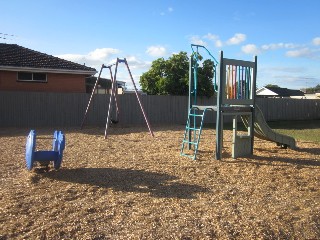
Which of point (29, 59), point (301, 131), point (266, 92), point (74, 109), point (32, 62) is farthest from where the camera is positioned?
point (266, 92)

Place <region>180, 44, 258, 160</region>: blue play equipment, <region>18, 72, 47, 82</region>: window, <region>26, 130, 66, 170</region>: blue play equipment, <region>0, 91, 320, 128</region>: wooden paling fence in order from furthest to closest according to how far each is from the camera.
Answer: <region>18, 72, 47, 82</region>: window, <region>0, 91, 320, 128</region>: wooden paling fence, <region>180, 44, 258, 160</region>: blue play equipment, <region>26, 130, 66, 170</region>: blue play equipment

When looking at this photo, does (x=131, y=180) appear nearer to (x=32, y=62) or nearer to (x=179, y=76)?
(x=32, y=62)

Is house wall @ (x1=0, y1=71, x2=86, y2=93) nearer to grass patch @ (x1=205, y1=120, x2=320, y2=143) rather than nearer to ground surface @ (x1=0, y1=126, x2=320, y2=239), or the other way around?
grass patch @ (x1=205, y1=120, x2=320, y2=143)

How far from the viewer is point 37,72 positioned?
21.8m

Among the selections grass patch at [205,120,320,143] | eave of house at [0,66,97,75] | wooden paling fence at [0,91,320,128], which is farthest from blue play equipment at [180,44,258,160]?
eave of house at [0,66,97,75]

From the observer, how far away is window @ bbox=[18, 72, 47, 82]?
21623mm

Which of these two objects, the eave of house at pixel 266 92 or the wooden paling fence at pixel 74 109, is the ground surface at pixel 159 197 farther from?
the eave of house at pixel 266 92

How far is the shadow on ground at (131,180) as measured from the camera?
6561 millimetres

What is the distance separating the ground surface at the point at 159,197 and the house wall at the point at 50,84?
38.9 ft

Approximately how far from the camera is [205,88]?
955 inches

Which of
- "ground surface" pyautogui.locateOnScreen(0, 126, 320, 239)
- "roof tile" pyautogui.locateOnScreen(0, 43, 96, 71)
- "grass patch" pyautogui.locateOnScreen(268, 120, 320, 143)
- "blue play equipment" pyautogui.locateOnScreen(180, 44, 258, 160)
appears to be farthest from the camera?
"roof tile" pyautogui.locateOnScreen(0, 43, 96, 71)

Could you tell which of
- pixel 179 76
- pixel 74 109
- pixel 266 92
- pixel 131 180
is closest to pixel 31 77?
pixel 74 109

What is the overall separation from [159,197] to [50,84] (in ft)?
58.0

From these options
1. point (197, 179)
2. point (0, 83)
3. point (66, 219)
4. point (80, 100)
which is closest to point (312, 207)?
point (197, 179)
